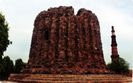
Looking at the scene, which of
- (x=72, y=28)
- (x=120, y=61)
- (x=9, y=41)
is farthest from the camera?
(x=120, y=61)

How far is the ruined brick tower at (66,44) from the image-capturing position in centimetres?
1678

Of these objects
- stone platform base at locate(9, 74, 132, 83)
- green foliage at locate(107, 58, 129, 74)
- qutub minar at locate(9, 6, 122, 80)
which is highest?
qutub minar at locate(9, 6, 122, 80)

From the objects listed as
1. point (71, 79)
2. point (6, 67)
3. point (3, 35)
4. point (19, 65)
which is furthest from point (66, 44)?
point (19, 65)

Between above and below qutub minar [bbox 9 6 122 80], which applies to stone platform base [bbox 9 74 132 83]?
below

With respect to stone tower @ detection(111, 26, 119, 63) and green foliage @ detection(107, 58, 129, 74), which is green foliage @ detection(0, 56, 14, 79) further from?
stone tower @ detection(111, 26, 119, 63)

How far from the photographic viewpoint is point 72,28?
18000 millimetres

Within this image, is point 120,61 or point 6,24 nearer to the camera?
point 6,24

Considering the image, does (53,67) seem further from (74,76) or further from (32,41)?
(32,41)

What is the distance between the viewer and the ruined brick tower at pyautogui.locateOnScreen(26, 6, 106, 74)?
16.8 metres

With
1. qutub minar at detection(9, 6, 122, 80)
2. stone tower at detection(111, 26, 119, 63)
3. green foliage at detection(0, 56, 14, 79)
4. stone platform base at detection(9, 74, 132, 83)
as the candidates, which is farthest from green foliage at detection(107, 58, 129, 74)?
stone platform base at detection(9, 74, 132, 83)

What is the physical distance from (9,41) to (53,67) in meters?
5.85

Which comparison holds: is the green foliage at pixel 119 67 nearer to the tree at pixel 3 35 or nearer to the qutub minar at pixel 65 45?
the qutub minar at pixel 65 45

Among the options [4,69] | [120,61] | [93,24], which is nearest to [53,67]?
[93,24]

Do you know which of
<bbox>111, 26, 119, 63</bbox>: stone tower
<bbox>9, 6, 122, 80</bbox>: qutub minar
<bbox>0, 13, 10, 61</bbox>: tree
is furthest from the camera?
<bbox>111, 26, 119, 63</bbox>: stone tower
